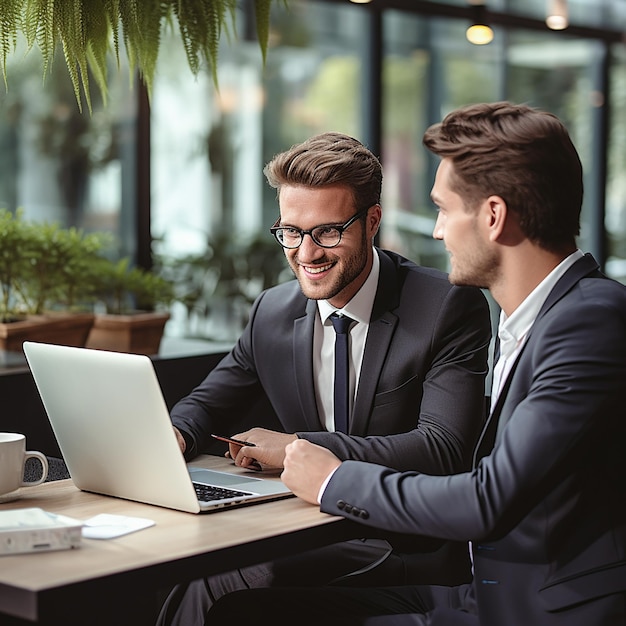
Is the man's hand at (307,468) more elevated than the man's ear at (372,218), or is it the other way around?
the man's ear at (372,218)

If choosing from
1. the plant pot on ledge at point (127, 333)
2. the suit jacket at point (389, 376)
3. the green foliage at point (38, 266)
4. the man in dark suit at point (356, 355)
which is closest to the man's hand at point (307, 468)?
the suit jacket at point (389, 376)

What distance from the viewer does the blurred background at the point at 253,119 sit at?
536cm

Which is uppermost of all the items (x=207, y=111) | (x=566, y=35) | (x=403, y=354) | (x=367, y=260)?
(x=566, y=35)

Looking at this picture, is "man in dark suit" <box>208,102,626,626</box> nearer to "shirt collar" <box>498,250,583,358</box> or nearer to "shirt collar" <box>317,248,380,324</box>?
"shirt collar" <box>498,250,583,358</box>

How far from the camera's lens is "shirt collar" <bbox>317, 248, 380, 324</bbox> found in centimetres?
267

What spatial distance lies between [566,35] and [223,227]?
10.4ft

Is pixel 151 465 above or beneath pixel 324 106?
beneath

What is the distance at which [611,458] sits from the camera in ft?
6.18

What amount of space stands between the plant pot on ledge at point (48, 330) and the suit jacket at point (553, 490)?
1.85 meters

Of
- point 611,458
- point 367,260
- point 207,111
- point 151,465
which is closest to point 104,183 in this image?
point 207,111

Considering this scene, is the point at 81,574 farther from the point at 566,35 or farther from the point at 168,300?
the point at 566,35

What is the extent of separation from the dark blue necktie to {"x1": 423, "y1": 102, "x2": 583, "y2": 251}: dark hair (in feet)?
2.33

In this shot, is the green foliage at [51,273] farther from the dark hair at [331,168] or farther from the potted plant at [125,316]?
the dark hair at [331,168]

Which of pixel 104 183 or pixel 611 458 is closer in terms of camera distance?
pixel 611 458
